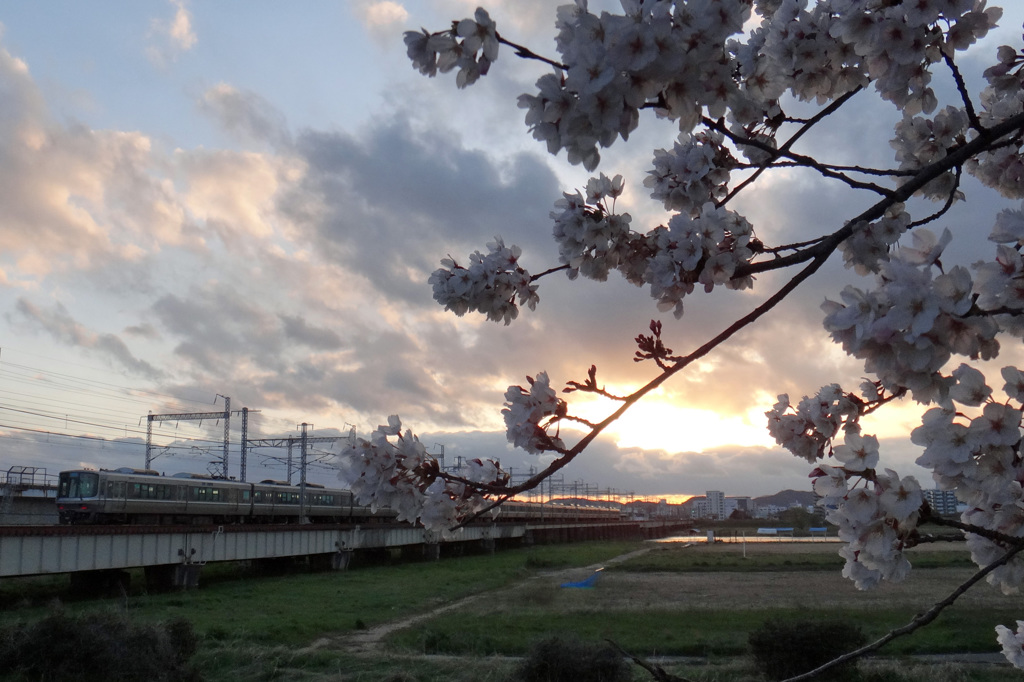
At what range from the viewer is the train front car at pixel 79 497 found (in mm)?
29688

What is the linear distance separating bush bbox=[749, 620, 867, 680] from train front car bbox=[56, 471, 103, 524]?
2651 cm

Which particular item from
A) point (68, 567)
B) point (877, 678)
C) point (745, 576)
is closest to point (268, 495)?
point (68, 567)

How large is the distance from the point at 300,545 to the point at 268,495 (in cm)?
677

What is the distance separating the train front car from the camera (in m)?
29.7

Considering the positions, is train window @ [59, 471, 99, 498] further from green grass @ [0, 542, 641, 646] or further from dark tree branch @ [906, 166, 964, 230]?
dark tree branch @ [906, 166, 964, 230]

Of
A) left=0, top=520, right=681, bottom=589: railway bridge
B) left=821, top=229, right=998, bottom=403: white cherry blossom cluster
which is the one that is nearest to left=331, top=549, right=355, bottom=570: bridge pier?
left=0, top=520, right=681, bottom=589: railway bridge

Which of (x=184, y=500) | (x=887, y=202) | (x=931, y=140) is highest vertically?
(x=931, y=140)

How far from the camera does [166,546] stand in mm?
26547

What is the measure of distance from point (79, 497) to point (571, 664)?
83.3 ft

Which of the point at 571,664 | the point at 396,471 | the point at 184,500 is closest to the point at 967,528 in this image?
the point at 396,471

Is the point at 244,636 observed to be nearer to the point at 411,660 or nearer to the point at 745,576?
the point at 411,660

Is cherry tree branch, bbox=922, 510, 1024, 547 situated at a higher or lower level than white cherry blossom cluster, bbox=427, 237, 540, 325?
lower

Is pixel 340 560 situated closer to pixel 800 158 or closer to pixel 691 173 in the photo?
pixel 691 173

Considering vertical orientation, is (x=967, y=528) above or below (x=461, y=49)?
below
